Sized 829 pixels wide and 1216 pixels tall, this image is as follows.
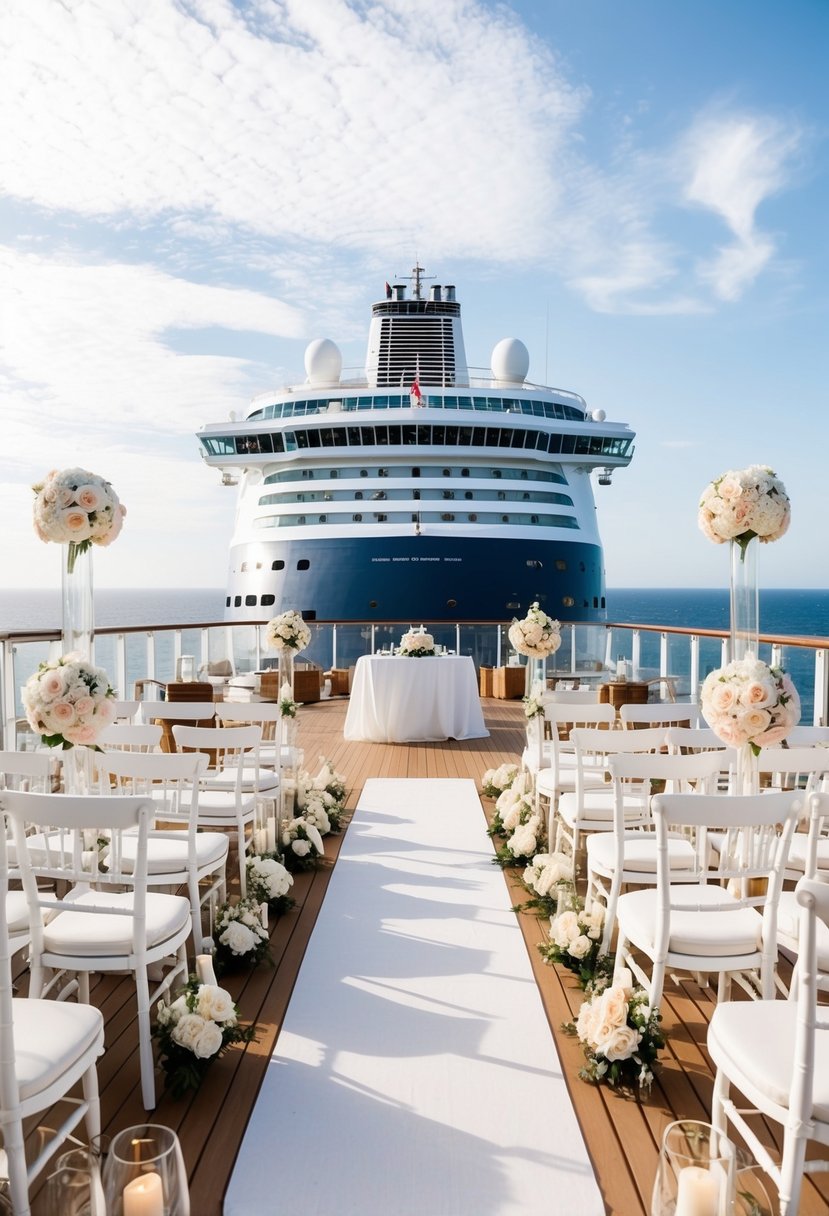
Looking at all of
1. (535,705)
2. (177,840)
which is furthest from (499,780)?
(177,840)

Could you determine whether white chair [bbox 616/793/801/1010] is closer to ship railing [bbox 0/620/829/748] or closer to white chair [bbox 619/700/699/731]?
white chair [bbox 619/700/699/731]

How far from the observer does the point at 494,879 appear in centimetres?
435

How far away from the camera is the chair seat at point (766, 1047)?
5.20ft

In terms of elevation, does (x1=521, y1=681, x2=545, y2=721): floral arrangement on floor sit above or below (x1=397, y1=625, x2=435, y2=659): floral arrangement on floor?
below

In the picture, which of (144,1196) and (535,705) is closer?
(144,1196)

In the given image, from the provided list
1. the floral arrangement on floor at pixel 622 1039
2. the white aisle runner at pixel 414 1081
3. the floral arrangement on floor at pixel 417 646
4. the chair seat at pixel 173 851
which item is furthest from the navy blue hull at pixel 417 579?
the floral arrangement on floor at pixel 622 1039

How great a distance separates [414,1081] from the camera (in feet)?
7.89

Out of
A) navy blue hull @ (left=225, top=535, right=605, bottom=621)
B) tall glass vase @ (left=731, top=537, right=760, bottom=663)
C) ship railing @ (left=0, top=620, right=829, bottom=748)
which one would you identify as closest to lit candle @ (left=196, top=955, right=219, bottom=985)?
tall glass vase @ (left=731, top=537, right=760, bottom=663)

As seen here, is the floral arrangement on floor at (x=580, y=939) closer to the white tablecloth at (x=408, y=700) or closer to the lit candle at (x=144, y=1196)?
the lit candle at (x=144, y=1196)

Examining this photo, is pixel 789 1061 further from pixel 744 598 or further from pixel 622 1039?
pixel 744 598

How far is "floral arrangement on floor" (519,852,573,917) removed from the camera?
3.63m

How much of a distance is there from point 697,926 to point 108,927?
6.01 ft

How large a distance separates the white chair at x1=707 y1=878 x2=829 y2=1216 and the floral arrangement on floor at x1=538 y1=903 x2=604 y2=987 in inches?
43.8

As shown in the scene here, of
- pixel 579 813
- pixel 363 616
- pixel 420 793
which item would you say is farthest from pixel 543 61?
pixel 363 616
